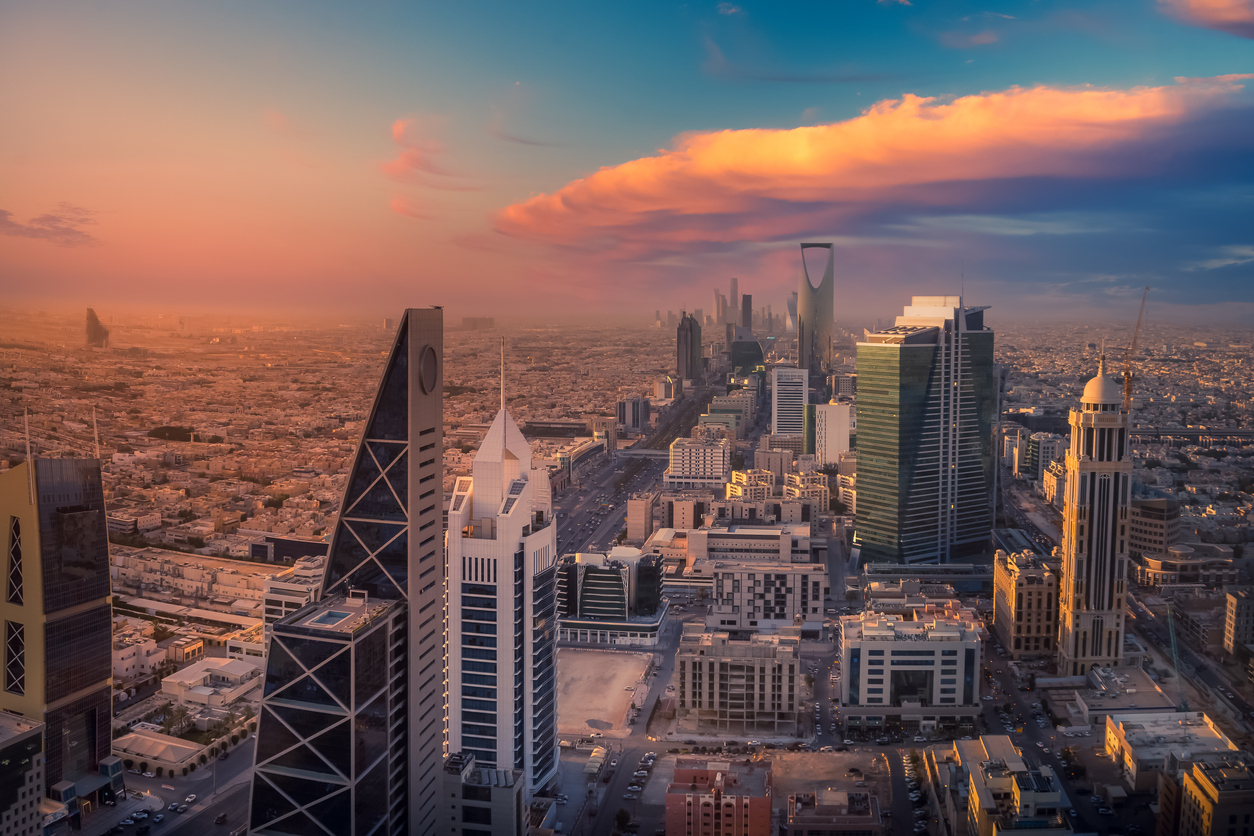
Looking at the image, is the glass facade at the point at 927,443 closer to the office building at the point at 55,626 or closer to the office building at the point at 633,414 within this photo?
the office building at the point at 55,626

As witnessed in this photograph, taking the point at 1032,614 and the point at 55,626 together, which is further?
the point at 1032,614

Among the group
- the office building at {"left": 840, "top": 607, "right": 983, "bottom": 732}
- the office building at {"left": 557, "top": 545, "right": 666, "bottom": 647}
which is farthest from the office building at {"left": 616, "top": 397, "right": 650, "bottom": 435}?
the office building at {"left": 840, "top": 607, "right": 983, "bottom": 732}

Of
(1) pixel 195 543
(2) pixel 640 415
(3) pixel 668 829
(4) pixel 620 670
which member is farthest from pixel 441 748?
(2) pixel 640 415

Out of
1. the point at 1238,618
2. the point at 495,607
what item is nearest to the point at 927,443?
the point at 1238,618

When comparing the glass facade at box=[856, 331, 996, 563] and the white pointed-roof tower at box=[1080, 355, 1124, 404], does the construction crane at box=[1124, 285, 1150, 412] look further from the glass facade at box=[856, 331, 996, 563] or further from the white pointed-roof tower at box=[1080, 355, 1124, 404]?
the glass facade at box=[856, 331, 996, 563]

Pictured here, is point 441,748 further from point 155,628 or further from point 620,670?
point 155,628

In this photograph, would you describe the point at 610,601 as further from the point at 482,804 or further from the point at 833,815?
the point at 482,804

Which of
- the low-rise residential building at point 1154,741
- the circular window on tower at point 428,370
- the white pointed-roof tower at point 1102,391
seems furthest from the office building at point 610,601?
the circular window on tower at point 428,370
